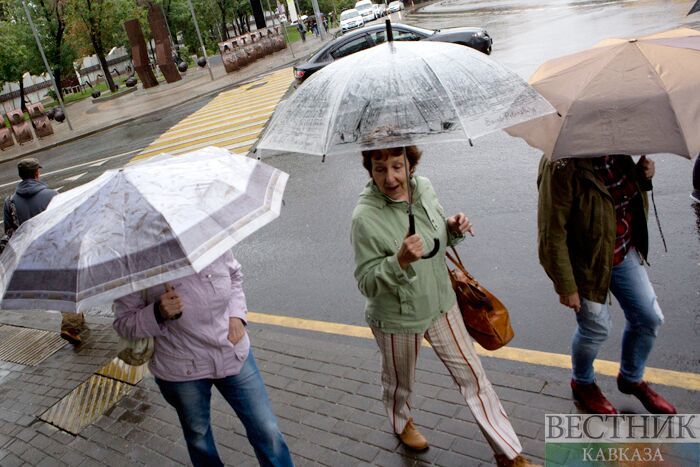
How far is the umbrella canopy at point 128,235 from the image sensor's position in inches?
89.6

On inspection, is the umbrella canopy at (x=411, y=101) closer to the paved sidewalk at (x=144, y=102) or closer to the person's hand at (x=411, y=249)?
the person's hand at (x=411, y=249)

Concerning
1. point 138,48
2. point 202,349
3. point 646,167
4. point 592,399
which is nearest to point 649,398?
point 592,399

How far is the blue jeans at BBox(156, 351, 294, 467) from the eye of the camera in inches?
121

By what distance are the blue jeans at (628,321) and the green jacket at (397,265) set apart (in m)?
0.89

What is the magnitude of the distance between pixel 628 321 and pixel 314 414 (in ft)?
7.41

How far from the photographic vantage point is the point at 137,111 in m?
24.1

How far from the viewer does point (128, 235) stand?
2326mm

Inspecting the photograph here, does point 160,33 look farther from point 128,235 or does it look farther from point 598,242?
point 598,242

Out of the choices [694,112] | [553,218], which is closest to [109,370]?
[553,218]

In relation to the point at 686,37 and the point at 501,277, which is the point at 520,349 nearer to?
the point at 501,277

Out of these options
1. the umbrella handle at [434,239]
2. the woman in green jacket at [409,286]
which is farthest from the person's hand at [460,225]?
the umbrella handle at [434,239]

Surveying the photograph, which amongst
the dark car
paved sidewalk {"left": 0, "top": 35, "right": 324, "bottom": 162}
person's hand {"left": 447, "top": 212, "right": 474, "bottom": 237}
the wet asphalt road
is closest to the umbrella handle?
person's hand {"left": 447, "top": 212, "right": 474, "bottom": 237}

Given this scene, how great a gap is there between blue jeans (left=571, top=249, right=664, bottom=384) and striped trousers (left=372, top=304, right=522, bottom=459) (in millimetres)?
684

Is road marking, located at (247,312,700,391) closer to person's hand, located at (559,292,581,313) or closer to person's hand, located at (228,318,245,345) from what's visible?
person's hand, located at (559,292,581,313)
